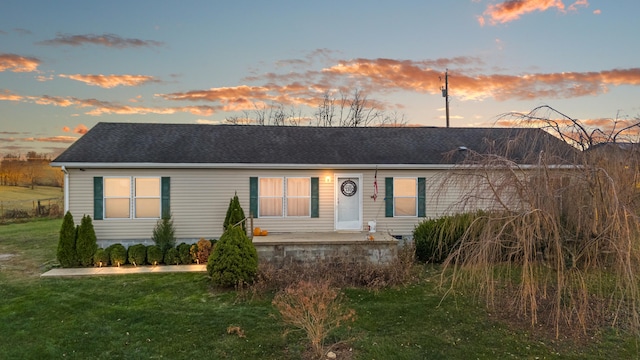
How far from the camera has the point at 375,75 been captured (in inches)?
777

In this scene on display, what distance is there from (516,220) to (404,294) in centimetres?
300

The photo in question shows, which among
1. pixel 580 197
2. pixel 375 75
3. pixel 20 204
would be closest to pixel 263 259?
pixel 580 197

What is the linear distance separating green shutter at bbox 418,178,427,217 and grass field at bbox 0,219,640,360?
3.79 metres

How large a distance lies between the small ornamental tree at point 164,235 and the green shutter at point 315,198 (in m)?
4.31

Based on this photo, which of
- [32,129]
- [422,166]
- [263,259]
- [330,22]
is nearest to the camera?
[263,259]

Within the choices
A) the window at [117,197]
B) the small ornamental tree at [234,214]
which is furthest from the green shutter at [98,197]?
the small ornamental tree at [234,214]

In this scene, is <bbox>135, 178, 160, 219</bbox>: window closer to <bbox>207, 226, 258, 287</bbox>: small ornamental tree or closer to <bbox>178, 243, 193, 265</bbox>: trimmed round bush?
<bbox>178, 243, 193, 265</bbox>: trimmed round bush

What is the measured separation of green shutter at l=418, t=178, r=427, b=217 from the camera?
11984 mm

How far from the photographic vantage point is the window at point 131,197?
36.3 ft

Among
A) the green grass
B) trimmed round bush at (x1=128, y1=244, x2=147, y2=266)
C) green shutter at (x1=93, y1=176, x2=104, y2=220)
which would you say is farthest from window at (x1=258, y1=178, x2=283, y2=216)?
the green grass

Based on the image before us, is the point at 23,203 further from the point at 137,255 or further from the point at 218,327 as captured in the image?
the point at 218,327

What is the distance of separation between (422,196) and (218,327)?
26.4 feet

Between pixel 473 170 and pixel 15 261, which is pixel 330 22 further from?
pixel 15 261

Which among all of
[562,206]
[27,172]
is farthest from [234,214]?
[27,172]
